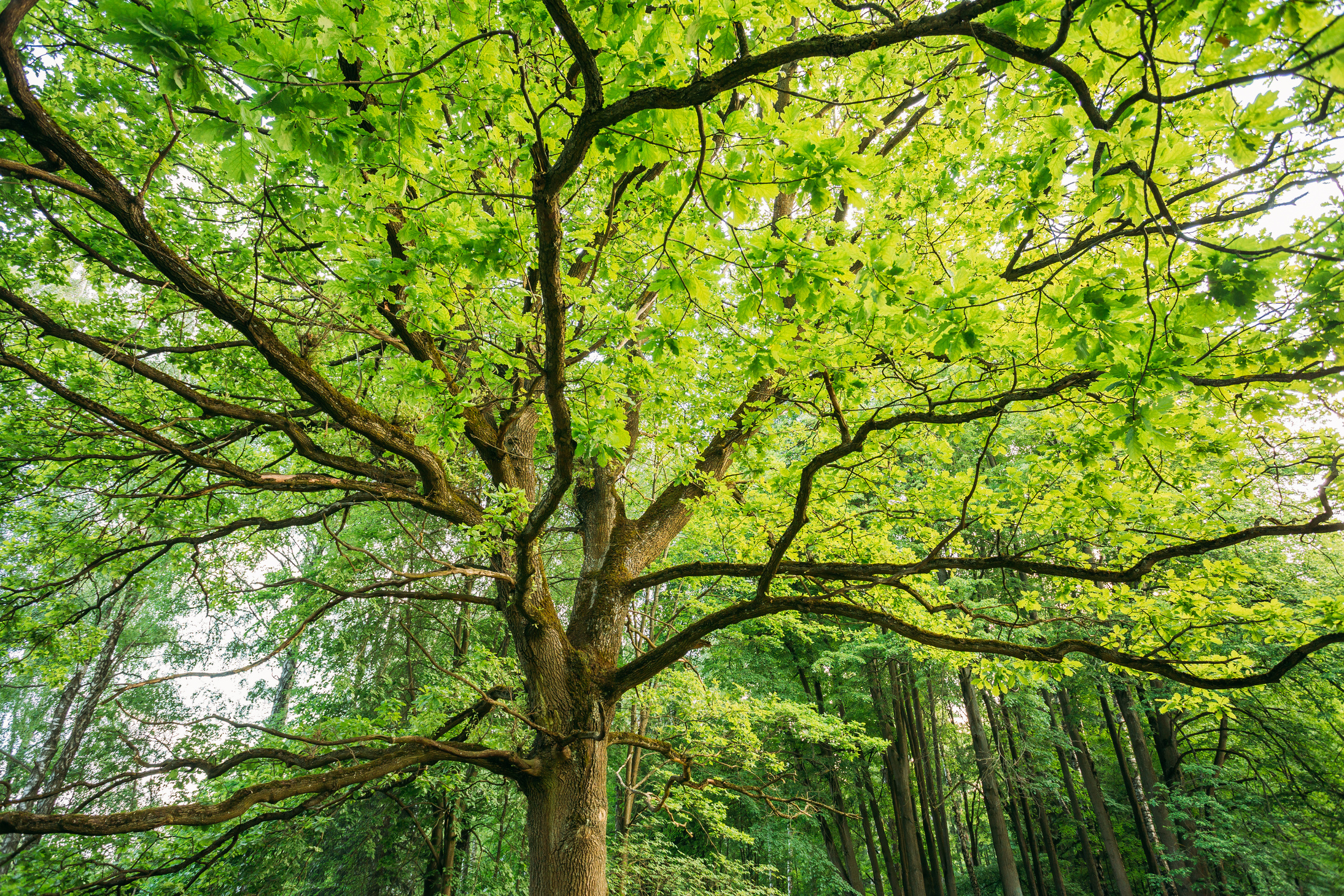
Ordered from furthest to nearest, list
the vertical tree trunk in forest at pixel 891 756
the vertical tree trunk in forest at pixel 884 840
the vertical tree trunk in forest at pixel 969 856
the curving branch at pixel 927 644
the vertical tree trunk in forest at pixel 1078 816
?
the vertical tree trunk in forest at pixel 969 856, the vertical tree trunk in forest at pixel 1078 816, the vertical tree trunk in forest at pixel 884 840, the vertical tree trunk in forest at pixel 891 756, the curving branch at pixel 927 644

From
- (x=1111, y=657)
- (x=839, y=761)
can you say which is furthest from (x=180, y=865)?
(x=839, y=761)

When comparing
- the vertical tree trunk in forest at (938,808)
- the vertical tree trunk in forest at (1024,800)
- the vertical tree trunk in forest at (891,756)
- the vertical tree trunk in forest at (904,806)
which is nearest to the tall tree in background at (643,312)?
the vertical tree trunk in forest at (904,806)

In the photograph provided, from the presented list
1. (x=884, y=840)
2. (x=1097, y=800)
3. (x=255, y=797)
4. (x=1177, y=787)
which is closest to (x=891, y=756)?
(x=884, y=840)

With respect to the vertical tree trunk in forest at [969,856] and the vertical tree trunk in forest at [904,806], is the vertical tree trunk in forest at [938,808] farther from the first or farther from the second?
the vertical tree trunk in forest at [969,856]

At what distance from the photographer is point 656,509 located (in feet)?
16.6

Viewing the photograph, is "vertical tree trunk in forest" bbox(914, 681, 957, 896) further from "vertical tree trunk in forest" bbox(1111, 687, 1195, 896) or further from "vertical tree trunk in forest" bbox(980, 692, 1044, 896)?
"vertical tree trunk in forest" bbox(1111, 687, 1195, 896)

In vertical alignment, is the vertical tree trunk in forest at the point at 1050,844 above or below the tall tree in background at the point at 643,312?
below

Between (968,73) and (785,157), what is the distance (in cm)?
166

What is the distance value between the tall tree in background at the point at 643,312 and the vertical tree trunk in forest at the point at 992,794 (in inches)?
332

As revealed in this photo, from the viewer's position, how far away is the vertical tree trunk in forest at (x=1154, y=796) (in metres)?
10.4

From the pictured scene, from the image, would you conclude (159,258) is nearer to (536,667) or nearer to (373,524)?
(536,667)

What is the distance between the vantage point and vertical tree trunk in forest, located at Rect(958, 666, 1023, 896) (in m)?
10.5

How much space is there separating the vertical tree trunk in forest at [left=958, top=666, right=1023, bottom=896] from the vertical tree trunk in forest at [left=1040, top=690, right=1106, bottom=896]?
2.65 m

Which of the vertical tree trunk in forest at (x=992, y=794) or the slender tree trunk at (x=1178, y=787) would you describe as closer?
the slender tree trunk at (x=1178, y=787)
